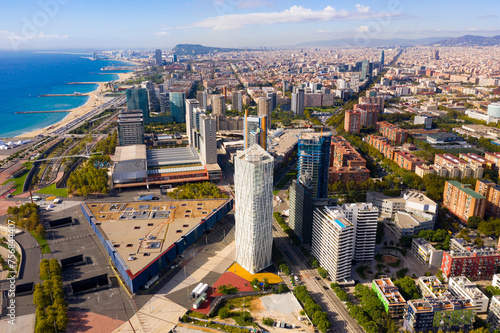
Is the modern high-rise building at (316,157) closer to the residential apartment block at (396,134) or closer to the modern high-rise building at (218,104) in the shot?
the residential apartment block at (396,134)

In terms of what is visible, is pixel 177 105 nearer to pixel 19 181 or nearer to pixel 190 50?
pixel 19 181

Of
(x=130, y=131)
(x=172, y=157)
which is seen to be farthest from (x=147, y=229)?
(x=130, y=131)

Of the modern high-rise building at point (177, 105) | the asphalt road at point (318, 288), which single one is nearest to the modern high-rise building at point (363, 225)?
the asphalt road at point (318, 288)

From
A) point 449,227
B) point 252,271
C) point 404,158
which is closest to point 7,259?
point 252,271

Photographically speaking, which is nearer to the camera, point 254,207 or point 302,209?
point 254,207

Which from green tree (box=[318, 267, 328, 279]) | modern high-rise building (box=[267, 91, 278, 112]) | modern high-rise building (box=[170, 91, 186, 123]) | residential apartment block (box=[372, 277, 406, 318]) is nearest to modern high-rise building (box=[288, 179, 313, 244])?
green tree (box=[318, 267, 328, 279])

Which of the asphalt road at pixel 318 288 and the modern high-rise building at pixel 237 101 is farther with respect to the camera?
the modern high-rise building at pixel 237 101

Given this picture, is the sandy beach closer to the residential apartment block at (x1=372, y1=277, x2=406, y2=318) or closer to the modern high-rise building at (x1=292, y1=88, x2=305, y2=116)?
the modern high-rise building at (x1=292, y1=88, x2=305, y2=116)

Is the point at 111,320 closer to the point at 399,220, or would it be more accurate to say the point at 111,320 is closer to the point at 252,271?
the point at 252,271
